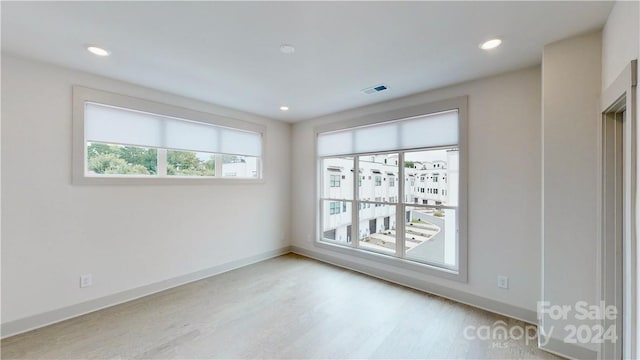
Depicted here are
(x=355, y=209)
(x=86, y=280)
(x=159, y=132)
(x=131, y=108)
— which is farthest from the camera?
(x=355, y=209)

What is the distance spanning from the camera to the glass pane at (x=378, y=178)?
12.5ft

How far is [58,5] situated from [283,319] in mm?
3034

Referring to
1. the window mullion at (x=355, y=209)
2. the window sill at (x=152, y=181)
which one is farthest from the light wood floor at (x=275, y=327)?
the window sill at (x=152, y=181)

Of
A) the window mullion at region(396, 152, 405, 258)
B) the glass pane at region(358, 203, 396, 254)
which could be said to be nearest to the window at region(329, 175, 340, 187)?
the glass pane at region(358, 203, 396, 254)

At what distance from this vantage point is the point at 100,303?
2893 millimetres

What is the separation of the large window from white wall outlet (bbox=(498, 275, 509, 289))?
0.35 metres

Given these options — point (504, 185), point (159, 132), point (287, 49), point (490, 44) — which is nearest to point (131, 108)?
point (159, 132)

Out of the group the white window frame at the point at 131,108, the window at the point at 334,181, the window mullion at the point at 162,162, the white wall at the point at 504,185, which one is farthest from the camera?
the window at the point at 334,181

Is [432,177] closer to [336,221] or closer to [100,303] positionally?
[336,221]

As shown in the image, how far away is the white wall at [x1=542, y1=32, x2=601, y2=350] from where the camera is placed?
6.56 ft

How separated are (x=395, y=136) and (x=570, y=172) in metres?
1.94

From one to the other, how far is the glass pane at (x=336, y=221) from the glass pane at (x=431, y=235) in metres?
1.07

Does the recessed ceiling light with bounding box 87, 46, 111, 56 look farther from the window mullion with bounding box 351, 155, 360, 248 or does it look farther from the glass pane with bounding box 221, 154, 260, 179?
the window mullion with bounding box 351, 155, 360, 248

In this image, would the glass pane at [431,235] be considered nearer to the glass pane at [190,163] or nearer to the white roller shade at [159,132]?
the white roller shade at [159,132]
